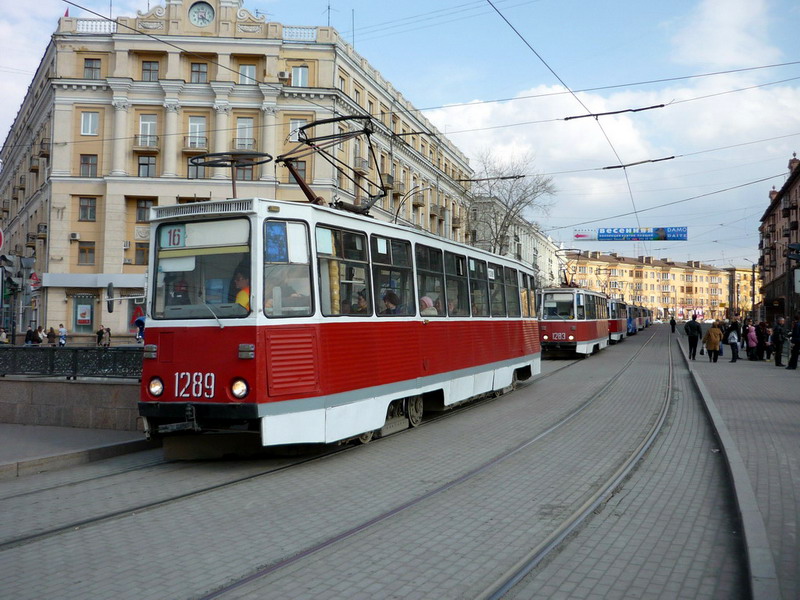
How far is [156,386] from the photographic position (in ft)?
28.3

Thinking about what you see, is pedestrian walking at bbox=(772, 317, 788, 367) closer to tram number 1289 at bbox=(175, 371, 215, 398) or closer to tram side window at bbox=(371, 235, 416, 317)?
tram side window at bbox=(371, 235, 416, 317)

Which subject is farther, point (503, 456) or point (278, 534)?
point (503, 456)

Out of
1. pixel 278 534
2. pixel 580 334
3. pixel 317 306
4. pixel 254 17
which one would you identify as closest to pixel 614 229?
pixel 580 334

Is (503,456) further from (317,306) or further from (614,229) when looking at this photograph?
(614,229)

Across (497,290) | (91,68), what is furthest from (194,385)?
(91,68)

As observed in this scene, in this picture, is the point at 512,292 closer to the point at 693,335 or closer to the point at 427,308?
the point at 427,308

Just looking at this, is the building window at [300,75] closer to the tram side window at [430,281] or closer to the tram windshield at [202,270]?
the tram side window at [430,281]

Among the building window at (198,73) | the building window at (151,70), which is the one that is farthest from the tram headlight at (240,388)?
the building window at (151,70)

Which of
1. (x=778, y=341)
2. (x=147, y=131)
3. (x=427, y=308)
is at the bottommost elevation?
(x=778, y=341)

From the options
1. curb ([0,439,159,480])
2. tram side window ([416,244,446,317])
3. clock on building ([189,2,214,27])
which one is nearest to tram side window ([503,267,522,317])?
tram side window ([416,244,446,317])

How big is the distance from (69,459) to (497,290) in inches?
373

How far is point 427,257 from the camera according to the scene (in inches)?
471

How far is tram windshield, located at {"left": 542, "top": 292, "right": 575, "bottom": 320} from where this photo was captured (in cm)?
2978

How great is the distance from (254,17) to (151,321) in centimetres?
3694
